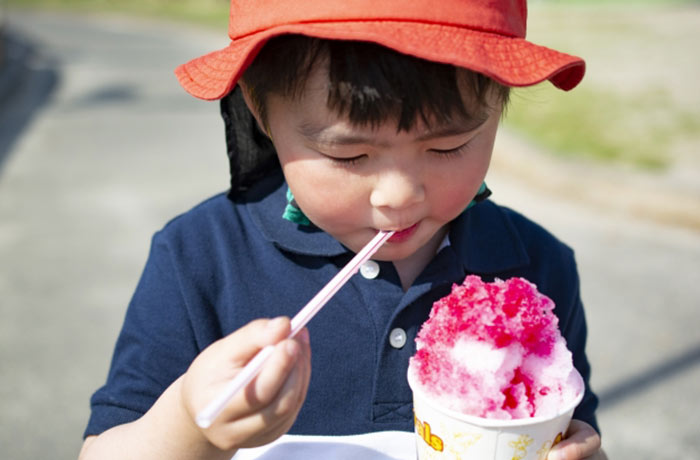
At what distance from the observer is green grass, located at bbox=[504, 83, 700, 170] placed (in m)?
4.88

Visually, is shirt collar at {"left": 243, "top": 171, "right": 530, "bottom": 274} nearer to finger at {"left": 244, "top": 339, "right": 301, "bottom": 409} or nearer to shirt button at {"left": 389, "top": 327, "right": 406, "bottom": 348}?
shirt button at {"left": 389, "top": 327, "right": 406, "bottom": 348}

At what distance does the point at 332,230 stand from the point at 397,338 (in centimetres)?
22

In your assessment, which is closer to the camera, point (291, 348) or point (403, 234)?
point (291, 348)

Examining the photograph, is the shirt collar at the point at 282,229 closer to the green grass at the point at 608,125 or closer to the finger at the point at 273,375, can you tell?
the finger at the point at 273,375

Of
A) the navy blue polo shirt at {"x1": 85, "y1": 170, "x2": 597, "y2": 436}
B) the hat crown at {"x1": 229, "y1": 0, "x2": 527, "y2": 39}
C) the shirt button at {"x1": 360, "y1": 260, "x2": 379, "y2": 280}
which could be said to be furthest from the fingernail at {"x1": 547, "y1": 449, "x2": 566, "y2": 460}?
the hat crown at {"x1": 229, "y1": 0, "x2": 527, "y2": 39}

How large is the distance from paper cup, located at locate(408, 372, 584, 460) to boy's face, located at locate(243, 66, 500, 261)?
255 mm

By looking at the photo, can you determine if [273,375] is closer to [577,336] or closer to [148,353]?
[148,353]

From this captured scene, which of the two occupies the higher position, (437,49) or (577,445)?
(437,49)

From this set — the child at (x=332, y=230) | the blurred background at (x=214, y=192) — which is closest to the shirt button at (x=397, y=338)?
the child at (x=332, y=230)

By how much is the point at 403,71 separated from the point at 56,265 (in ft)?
10.8

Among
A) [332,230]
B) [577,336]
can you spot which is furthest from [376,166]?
[577,336]

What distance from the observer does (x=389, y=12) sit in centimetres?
97

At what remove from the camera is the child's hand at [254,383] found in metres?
0.85

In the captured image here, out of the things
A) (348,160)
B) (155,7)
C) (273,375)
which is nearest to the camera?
(273,375)
